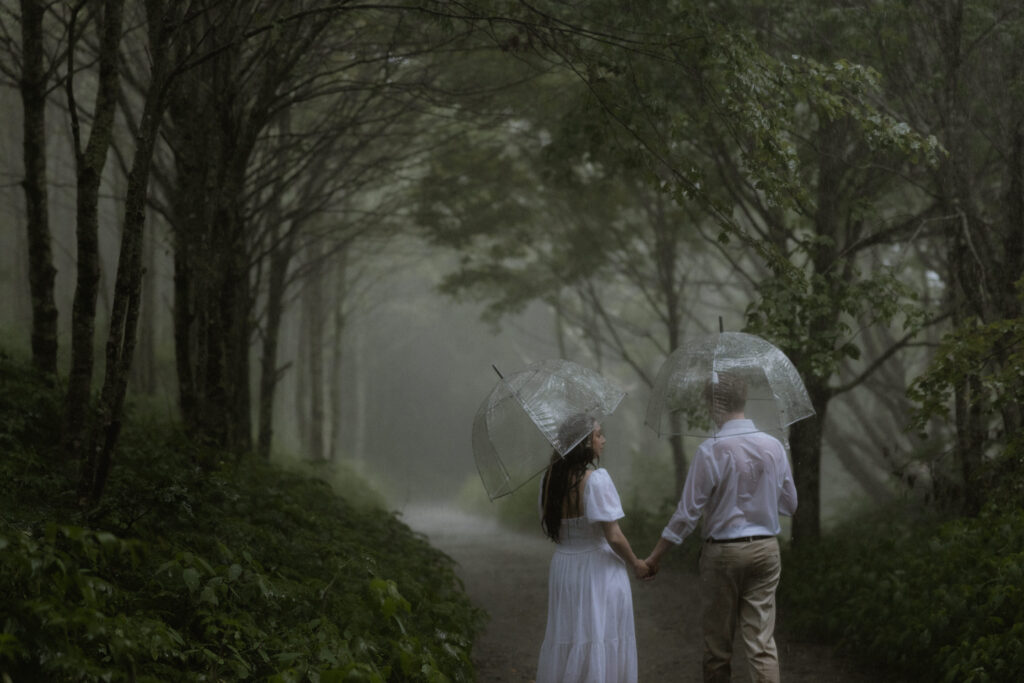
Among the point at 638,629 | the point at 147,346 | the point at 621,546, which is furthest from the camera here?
the point at 147,346

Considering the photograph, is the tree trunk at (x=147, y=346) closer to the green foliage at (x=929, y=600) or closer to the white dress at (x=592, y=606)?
the green foliage at (x=929, y=600)

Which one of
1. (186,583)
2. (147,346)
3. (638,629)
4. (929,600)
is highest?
(147,346)

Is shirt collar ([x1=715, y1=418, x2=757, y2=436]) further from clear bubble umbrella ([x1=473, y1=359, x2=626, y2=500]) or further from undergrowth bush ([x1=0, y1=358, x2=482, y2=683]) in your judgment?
undergrowth bush ([x1=0, y1=358, x2=482, y2=683])

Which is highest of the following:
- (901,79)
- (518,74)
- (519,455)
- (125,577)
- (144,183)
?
(518,74)

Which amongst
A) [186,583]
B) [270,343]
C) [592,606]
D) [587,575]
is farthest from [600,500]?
[270,343]

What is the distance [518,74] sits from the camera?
513 inches

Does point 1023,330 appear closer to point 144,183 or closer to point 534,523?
point 144,183

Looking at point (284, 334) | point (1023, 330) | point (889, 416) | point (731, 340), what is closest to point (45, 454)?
point (731, 340)

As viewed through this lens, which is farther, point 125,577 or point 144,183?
point 144,183

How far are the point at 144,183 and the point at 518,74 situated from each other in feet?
26.7

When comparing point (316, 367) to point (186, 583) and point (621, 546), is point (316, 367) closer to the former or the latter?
point (621, 546)

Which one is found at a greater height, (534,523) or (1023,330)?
(1023,330)

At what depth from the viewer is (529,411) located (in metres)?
Answer: 5.42

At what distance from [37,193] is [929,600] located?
8.27 metres
